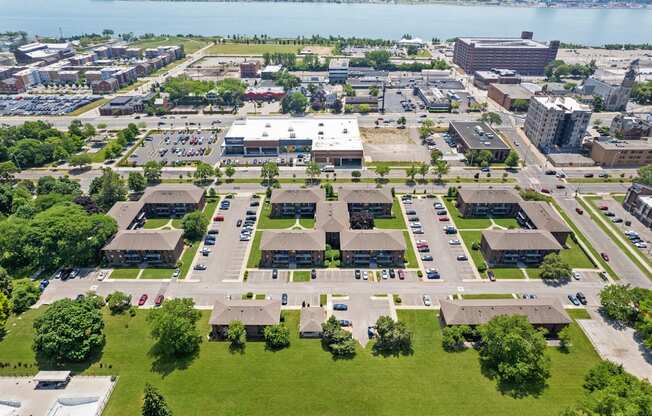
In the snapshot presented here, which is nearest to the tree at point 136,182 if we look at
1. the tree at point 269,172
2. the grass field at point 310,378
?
the tree at point 269,172

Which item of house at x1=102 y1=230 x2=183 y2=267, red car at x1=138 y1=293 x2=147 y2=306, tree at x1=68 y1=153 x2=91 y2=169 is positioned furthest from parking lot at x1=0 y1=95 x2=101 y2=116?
red car at x1=138 y1=293 x2=147 y2=306

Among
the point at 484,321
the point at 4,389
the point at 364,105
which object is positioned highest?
the point at 364,105

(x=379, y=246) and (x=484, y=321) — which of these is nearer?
(x=484, y=321)

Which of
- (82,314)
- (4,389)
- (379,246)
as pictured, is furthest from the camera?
(379,246)

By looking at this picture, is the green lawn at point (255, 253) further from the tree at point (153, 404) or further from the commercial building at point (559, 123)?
the commercial building at point (559, 123)

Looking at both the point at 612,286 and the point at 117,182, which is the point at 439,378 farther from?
the point at 117,182

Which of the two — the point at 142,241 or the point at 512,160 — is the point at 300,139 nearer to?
the point at 142,241

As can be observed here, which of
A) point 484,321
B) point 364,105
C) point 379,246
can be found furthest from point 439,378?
point 364,105

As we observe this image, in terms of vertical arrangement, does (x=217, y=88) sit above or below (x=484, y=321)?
above
